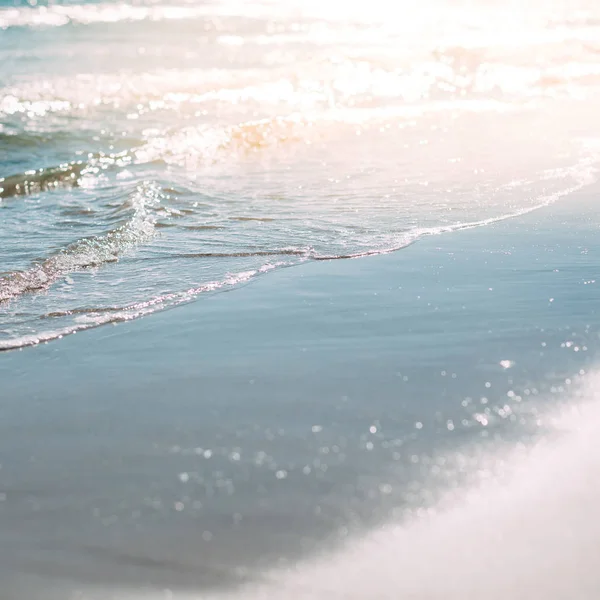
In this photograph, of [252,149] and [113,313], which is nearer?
[113,313]

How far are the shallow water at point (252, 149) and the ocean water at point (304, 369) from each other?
5cm

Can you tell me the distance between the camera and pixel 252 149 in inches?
393

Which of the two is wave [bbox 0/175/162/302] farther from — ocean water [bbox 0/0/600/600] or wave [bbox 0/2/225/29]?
wave [bbox 0/2/225/29]

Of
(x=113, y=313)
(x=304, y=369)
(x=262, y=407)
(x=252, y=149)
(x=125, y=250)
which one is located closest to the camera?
(x=262, y=407)

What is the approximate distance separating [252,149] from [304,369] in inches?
276

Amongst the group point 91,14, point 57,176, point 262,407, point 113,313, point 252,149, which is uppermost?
point 91,14

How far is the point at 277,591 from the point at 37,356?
2135mm

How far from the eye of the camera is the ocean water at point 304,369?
7.25 ft

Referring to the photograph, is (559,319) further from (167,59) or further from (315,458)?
(167,59)

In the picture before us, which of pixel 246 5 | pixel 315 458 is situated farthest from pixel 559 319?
pixel 246 5

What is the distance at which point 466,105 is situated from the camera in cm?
1235

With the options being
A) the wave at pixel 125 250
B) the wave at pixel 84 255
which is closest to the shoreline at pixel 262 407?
the wave at pixel 125 250

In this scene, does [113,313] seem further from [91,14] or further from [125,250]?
[91,14]

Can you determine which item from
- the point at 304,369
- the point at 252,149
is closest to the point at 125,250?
the point at 304,369
